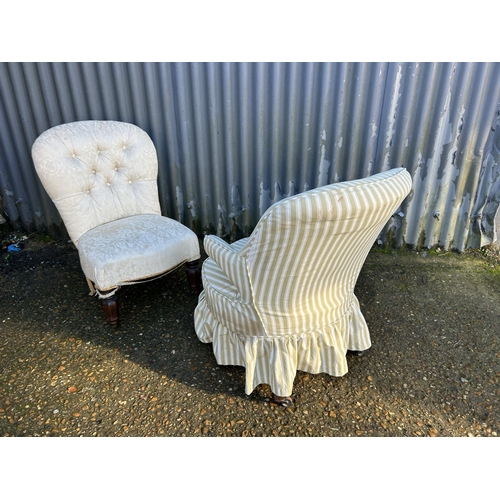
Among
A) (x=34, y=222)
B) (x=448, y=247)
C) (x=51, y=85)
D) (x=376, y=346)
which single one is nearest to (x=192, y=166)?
(x=51, y=85)

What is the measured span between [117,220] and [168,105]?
42.4 inches

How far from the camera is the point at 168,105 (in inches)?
129

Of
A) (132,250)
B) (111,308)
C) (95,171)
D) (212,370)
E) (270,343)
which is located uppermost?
(95,171)

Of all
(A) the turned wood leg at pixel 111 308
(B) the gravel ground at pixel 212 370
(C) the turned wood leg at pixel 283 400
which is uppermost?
(A) the turned wood leg at pixel 111 308

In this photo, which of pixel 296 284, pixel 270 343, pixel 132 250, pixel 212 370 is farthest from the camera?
pixel 132 250

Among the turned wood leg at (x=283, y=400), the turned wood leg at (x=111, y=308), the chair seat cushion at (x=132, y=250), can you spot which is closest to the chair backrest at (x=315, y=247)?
the turned wood leg at (x=283, y=400)

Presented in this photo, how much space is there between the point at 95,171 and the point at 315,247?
1.95 m

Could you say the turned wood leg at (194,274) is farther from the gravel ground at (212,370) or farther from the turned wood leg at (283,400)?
the turned wood leg at (283,400)

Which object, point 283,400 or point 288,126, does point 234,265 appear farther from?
point 288,126

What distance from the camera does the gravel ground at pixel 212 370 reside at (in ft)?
6.83

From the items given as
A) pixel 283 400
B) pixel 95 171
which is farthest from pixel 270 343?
pixel 95 171

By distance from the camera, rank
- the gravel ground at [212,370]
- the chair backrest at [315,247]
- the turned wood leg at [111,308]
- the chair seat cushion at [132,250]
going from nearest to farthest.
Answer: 1. the chair backrest at [315,247]
2. the gravel ground at [212,370]
3. the chair seat cushion at [132,250]
4. the turned wood leg at [111,308]

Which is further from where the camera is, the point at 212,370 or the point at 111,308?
the point at 111,308

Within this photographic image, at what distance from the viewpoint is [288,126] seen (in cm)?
323
